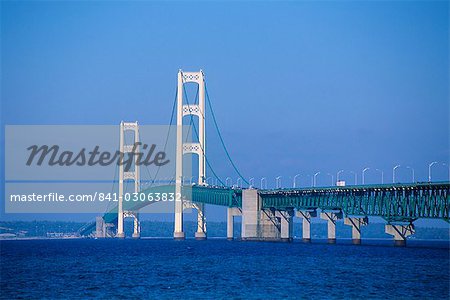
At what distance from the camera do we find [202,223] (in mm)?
145750

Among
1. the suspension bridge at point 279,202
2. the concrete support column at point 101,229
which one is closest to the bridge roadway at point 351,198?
the suspension bridge at point 279,202

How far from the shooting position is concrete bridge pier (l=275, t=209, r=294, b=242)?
424 feet

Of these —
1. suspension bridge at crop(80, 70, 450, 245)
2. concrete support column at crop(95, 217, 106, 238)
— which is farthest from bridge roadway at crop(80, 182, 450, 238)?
concrete support column at crop(95, 217, 106, 238)

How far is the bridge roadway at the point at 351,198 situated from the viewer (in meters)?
94.6

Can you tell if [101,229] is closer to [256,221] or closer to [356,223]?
[256,221]

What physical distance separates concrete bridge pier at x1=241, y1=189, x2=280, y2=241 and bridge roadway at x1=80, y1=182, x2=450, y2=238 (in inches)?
41.8

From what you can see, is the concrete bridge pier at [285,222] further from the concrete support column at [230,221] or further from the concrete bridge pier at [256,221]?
the concrete support column at [230,221]

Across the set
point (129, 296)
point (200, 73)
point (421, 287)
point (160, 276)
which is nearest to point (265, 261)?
point (160, 276)

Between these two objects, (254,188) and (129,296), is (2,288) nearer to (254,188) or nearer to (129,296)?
(129,296)

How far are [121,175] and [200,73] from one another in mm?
28442

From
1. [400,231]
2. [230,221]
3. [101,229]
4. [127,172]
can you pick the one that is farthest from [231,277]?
[101,229]

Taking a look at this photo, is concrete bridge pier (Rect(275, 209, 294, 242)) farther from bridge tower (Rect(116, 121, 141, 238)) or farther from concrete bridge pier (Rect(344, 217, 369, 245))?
bridge tower (Rect(116, 121, 141, 238))

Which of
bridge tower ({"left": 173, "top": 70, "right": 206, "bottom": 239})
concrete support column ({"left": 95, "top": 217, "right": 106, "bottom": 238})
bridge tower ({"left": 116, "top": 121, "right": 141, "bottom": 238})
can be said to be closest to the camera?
bridge tower ({"left": 173, "top": 70, "right": 206, "bottom": 239})

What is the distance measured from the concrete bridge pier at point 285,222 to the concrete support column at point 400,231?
75.0ft
